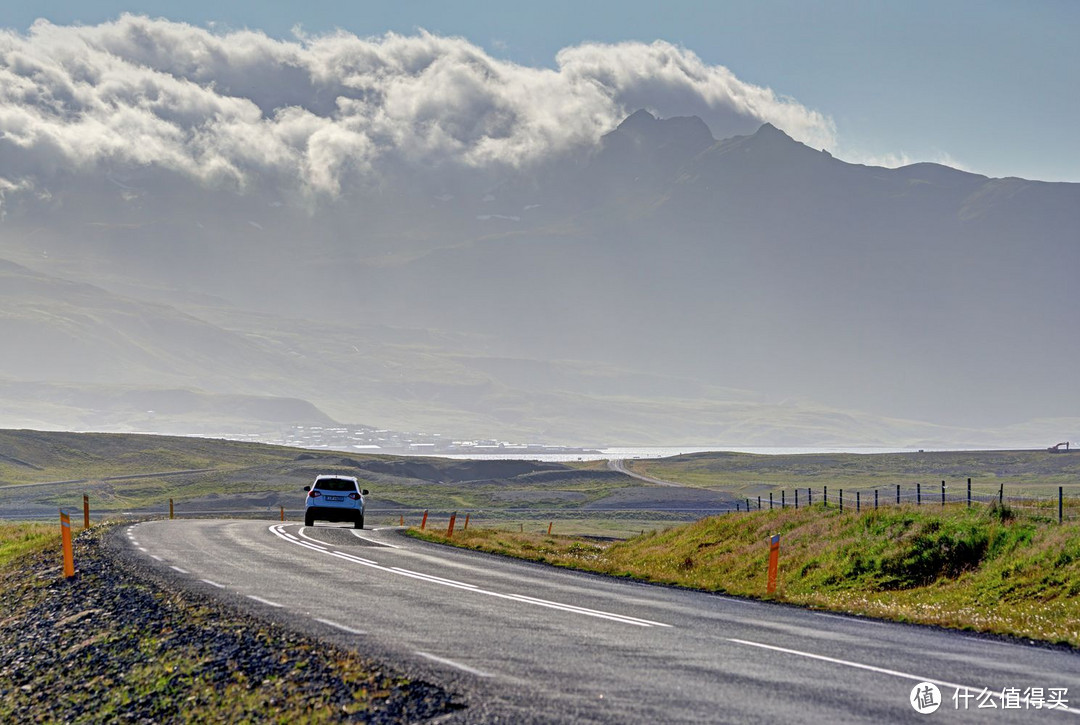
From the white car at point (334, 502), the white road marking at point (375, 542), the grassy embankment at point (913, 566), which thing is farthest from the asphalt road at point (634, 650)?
the white car at point (334, 502)

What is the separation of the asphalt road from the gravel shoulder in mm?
632

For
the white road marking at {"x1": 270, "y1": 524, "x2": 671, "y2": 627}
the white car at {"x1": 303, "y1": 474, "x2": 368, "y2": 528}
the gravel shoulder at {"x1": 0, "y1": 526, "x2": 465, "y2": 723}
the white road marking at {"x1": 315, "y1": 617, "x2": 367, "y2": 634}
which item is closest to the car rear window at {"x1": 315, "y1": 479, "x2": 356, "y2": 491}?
the white car at {"x1": 303, "y1": 474, "x2": 368, "y2": 528}

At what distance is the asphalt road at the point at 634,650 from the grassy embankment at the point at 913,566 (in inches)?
65.0

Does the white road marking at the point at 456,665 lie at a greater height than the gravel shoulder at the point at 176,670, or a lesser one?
greater

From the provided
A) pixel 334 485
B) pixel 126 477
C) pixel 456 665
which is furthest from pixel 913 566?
pixel 126 477

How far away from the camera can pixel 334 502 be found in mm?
45000

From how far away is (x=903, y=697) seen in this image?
11773mm

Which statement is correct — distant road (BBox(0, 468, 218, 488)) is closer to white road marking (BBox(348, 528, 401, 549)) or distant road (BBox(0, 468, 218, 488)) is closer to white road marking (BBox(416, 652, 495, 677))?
white road marking (BBox(348, 528, 401, 549))

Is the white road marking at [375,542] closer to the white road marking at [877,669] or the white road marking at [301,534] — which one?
the white road marking at [301,534]

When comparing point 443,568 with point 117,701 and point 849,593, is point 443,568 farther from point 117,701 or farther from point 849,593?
point 117,701

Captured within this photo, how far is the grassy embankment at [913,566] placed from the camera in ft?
68.1

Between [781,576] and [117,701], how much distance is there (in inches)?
792

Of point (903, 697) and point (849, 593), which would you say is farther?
point (849, 593)

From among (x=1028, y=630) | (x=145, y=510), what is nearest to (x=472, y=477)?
(x=145, y=510)
